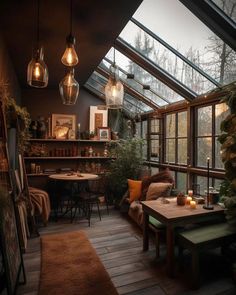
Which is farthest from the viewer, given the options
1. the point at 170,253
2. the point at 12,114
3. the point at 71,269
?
the point at 12,114

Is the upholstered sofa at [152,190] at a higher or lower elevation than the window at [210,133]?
lower

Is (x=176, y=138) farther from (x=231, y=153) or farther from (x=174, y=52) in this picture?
(x=231, y=153)

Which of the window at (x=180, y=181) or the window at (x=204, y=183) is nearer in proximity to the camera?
the window at (x=204, y=183)

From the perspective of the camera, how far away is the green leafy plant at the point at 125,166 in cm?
472

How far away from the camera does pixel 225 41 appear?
2477 mm

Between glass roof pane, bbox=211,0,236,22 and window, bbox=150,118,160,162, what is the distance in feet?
9.26

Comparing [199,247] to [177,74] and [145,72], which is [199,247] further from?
[145,72]

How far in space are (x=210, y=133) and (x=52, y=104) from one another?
12.2 ft

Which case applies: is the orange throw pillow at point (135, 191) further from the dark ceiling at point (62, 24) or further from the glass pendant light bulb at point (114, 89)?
the dark ceiling at point (62, 24)

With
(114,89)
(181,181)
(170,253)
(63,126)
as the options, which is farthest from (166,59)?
(63,126)

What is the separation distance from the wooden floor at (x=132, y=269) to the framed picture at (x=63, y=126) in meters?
2.37

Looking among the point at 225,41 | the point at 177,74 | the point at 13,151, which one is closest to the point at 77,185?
the point at 13,151

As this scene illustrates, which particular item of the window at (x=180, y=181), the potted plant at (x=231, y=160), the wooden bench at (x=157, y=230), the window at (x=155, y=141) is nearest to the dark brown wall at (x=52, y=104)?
the window at (x=155, y=141)

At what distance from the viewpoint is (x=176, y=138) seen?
172 inches
